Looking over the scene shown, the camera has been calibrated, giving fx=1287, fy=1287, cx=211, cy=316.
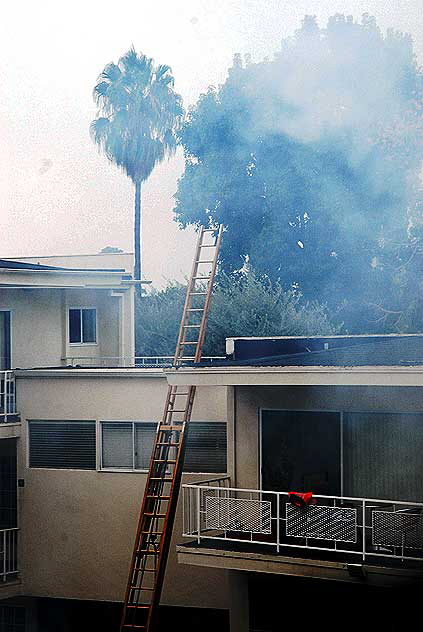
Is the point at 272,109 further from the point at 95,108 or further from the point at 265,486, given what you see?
the point at 265,486

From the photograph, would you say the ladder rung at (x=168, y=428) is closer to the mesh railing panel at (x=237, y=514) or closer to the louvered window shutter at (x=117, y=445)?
the louvered window shutter at (x=117, y=445)

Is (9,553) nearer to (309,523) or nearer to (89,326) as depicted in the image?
(89,326)

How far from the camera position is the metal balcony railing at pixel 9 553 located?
5352mm

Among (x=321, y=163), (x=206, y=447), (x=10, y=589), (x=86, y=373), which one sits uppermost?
(x=321, y=163)

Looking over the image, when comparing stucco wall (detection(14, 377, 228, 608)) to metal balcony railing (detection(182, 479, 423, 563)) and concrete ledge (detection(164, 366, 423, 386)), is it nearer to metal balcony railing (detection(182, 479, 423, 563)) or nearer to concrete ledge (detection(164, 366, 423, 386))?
metal balcony railing (detection(182, 479, 423, 563))

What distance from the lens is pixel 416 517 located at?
3.96m

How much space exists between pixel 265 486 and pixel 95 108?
1.50m

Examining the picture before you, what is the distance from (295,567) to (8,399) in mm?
1775

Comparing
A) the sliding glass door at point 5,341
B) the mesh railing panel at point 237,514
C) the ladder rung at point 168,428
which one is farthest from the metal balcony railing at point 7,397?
the mesh railing panel at point 237,514

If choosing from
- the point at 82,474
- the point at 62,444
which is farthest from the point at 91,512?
the point at 62,444

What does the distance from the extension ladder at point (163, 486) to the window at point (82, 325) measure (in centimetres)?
104

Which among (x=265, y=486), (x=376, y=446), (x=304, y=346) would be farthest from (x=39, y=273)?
(x=376, y=446)

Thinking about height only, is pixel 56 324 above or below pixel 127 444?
above

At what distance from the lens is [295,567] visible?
165 inches
